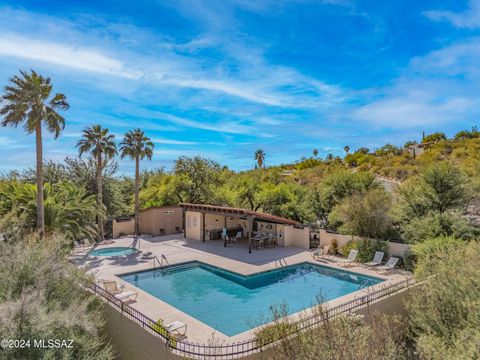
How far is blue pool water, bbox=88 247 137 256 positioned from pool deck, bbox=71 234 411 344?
0.55 metres

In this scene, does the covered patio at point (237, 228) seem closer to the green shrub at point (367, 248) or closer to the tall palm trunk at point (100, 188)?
the green shrub at point (367, 248)

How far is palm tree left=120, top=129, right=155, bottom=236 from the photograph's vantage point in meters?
26.6

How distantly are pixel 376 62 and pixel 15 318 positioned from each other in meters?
24.1

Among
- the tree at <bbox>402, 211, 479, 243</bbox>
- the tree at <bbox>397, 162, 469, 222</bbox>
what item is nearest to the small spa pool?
the tree at <bbox>402, 211, 479, 243</bbox>

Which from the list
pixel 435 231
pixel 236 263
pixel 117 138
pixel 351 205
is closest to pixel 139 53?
pixel 117 138

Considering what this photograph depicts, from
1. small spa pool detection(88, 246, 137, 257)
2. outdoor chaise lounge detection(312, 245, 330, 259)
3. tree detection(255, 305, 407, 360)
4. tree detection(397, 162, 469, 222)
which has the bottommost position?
small spa pool detection(88, 246, 137, 257)

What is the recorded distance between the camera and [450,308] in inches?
338

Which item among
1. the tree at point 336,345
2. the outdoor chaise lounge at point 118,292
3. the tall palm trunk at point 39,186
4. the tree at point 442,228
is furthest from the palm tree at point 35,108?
the tree at point 442,228

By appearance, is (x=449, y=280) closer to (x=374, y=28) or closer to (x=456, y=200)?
(x=456, y=200)

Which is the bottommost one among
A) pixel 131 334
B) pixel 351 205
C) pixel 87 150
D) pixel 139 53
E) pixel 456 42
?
pixel 131 334

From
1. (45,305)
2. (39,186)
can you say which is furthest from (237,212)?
(45,305)

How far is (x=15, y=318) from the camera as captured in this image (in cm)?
706

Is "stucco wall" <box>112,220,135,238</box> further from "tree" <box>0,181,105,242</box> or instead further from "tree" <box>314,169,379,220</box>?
"tree" <box>314,169,379,220</box>

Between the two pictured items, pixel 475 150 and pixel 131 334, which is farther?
pixel 475 150
